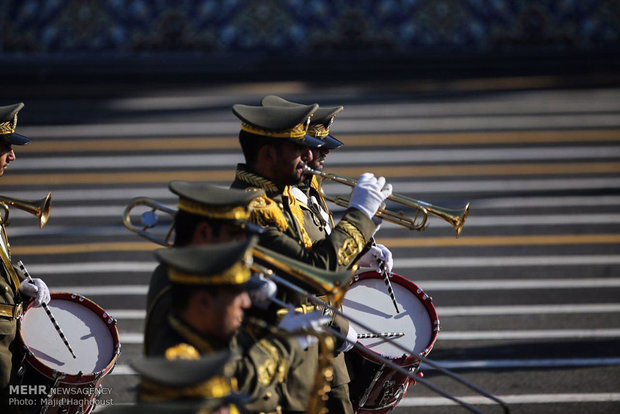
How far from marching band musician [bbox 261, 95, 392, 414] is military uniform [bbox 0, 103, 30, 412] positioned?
5.90 ft

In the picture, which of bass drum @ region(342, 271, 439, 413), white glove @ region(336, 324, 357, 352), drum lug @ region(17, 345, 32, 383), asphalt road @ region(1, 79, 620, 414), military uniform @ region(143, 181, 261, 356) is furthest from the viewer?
asphalt road @ region(1, 79, 620, 414)

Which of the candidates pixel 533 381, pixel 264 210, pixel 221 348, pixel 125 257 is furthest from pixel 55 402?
pixel 125 257

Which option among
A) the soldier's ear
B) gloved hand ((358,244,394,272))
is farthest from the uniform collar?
gloved hand ((358,244,394,272))

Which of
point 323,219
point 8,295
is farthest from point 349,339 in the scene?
point 8,295

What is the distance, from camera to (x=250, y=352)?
405 centimetres

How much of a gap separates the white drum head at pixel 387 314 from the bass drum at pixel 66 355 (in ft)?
5.49

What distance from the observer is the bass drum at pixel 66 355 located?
18.5 feet

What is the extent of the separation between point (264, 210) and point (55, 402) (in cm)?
190

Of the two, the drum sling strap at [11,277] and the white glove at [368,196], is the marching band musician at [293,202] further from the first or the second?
the drum sling strap at [11,277]

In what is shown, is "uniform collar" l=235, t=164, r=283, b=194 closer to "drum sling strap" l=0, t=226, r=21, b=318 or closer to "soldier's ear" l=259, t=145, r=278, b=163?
"soldier's ear" l=259, t=145, r=278, b=163

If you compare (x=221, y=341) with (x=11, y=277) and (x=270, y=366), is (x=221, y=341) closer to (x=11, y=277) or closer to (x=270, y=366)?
(x=270, y=366)

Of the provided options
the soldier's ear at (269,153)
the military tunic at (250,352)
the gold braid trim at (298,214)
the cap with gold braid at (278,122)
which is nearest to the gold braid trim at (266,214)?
the gold braid trim at (298,214)

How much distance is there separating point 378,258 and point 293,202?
944 millimetres

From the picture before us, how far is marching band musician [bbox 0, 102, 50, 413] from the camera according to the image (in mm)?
5582
